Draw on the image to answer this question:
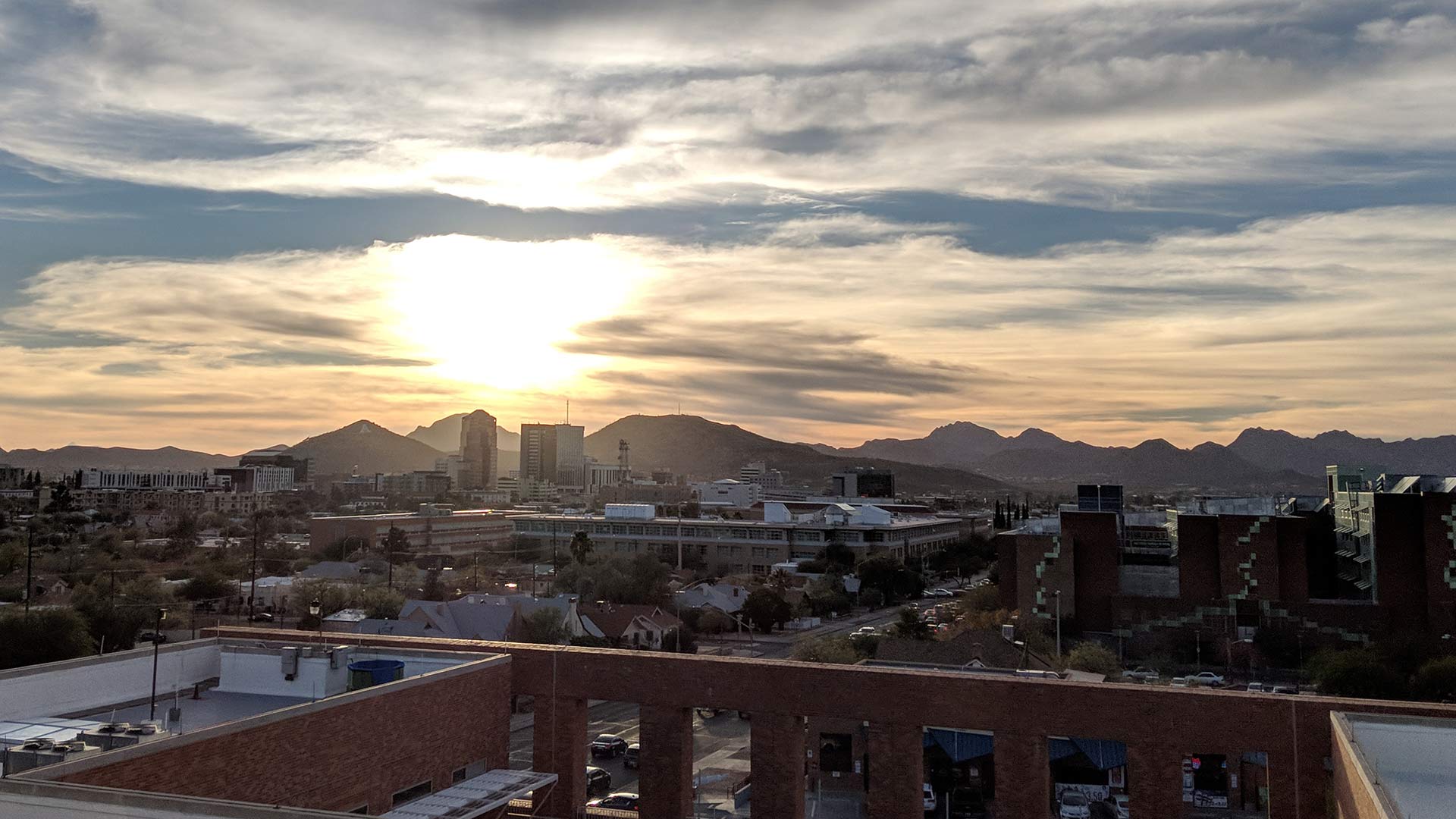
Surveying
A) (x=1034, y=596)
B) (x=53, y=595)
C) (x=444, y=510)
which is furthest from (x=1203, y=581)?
(x=444, y=510)

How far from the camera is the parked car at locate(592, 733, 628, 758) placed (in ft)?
110

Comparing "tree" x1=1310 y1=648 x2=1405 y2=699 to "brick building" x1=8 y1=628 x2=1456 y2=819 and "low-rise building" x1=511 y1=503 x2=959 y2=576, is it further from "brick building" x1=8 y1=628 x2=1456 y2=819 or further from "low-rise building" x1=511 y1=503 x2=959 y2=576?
"low-rise building" x1=511 y1=503 x2=959 y2=576

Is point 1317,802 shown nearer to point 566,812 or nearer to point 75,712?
point 566,812

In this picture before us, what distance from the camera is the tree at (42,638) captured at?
3678 centimetres

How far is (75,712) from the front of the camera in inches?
574

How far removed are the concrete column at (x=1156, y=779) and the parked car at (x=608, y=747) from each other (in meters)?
21.9

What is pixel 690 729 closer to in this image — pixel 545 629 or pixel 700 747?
pixel 700 747

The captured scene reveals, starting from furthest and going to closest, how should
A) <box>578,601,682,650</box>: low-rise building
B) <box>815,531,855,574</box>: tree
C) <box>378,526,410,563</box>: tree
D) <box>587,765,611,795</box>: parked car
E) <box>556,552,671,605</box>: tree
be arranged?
1. <box>378,526,410,563</box>: tree
2. <box>815,531,855,574</box>: tree
3. <box>556,552,671,605</box>: tree
4. <box>578,601,682,650</box>: low-rise building
5. <box>587,765,611,795</box>: parked car

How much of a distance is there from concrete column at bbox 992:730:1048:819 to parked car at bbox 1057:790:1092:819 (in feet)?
47.7

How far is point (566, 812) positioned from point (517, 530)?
105386 millimetres

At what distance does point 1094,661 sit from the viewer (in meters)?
41.1

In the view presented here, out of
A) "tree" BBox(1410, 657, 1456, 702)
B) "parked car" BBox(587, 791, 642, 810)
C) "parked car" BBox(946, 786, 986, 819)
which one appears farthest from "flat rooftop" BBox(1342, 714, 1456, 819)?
"tree" BBox(1410, 657, 1456, 702)

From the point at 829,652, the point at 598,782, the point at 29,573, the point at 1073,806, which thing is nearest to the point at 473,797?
the point at 598,782

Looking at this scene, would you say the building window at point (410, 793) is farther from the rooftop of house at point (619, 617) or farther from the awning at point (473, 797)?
the rooftop of house at point (619, 617)
